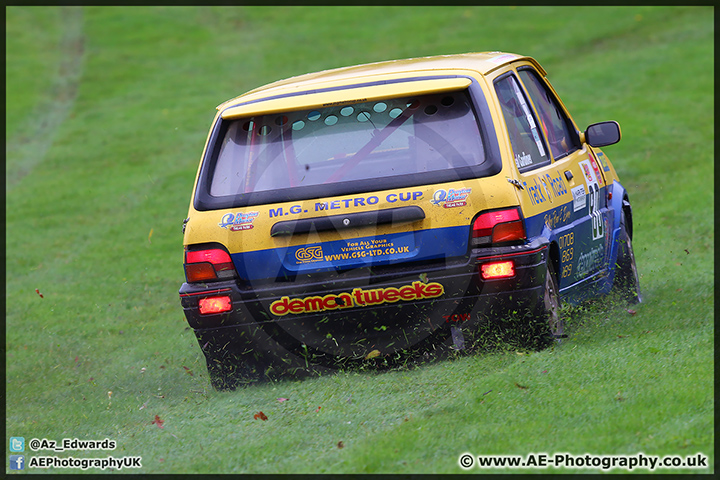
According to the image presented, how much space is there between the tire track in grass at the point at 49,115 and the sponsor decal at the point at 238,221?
13.7 meters

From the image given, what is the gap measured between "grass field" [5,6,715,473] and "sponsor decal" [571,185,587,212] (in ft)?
2.62

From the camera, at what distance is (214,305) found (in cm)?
557

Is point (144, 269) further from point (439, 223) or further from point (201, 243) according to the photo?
point (439, 223)

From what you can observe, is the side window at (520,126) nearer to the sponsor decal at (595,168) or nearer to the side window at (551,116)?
the side window at (551,116)

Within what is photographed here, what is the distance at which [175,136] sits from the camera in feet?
70.8

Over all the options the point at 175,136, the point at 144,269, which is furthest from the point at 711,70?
the point at 144,269

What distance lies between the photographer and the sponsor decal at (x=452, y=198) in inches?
209

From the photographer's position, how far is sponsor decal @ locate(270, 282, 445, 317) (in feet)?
17.7

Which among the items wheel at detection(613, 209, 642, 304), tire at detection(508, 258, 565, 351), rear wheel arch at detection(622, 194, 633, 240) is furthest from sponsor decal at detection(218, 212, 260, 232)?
rear wheel arch at detection(622, 194, 633, 240)

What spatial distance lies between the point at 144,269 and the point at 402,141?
6.87 m

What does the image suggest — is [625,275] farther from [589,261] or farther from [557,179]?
[557,179]

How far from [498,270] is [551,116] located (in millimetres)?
1961

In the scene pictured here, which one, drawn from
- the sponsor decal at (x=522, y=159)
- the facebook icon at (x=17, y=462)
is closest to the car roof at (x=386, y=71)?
the sponsor decal at (x=522, y=159)

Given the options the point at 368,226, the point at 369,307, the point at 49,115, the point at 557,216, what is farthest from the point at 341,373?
the point at 49,115
